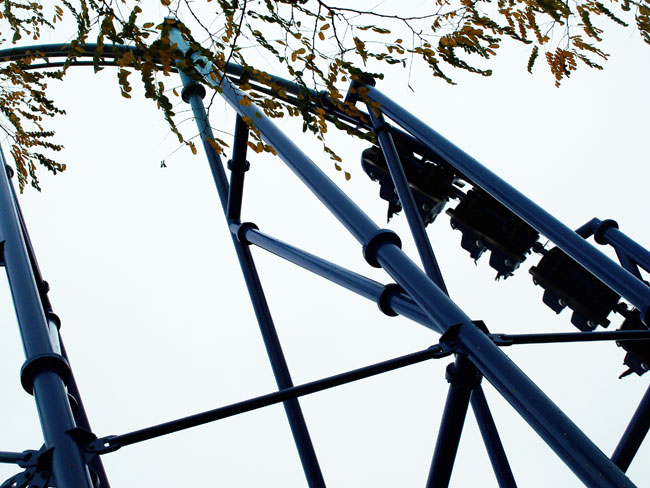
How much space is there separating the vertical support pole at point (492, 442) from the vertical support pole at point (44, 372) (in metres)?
2.80

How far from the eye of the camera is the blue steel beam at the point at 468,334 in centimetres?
252

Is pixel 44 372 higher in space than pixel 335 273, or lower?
lower

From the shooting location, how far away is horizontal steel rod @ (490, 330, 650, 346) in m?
3.40

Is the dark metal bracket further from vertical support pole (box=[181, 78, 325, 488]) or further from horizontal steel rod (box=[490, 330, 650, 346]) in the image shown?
vertical support pole (box=[181, 78, 325, 488])

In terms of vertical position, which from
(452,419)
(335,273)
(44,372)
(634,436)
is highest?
(335,273)

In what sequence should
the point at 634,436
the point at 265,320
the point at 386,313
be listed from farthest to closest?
the point at 265,320, the point at 634,436, the point at 386,313

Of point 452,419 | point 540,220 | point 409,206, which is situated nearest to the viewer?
point 452,419

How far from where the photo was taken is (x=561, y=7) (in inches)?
173

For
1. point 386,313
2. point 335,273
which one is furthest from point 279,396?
point 335,273

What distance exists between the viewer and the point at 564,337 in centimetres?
370

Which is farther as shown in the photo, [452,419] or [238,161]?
[238,161]

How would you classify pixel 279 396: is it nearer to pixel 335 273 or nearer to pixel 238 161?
pixel 335 273

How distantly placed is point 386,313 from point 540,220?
152 cm

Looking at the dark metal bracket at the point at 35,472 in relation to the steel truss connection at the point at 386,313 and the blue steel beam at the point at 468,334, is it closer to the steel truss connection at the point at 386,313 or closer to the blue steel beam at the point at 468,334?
the steel truss connection at the point at 386,313
